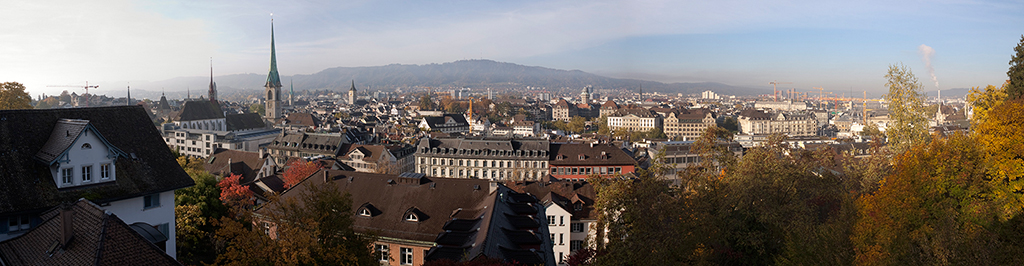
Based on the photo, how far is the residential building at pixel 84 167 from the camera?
56.3ft

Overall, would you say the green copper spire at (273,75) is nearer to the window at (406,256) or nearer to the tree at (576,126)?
the tree at (576,126)

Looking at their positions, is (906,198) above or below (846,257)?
above

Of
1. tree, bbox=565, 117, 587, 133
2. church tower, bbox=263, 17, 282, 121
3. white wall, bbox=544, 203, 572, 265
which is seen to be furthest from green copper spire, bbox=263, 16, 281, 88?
white wall, bbox=544, 203, 572, 265

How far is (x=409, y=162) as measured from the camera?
7200 cm

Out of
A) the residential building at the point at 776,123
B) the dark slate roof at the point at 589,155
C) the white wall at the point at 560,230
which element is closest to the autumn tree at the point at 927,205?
the white wall at the point at 560,230

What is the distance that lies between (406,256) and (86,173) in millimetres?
Answer: 12465

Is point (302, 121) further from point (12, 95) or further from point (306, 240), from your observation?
point (306, 240)

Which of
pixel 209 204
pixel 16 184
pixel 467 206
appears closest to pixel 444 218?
pixel 467 206

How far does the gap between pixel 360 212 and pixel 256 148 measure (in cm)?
6518

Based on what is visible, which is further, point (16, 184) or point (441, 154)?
point (441, 154)

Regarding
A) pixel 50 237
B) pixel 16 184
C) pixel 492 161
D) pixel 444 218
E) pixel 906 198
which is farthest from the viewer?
pixel 492 161

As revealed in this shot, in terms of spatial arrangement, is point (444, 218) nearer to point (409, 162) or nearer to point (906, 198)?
point (906, 198)

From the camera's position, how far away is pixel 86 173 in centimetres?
1828

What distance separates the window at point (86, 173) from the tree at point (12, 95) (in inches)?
1271
